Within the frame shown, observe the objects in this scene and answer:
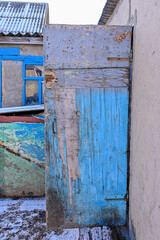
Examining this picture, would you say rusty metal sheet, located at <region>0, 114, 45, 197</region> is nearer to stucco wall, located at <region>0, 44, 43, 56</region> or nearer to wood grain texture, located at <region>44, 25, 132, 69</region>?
Answer: wood grain texture, located at <region>44, 25, 132, 69</region>

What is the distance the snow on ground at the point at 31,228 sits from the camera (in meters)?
2.07

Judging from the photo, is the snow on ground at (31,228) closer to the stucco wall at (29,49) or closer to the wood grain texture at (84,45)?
the wood grain texture at (84,45)

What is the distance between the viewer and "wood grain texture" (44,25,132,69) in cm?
182

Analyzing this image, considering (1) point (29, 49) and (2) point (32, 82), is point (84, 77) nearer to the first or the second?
(2) point (32, 82)

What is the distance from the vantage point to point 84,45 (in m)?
1.83

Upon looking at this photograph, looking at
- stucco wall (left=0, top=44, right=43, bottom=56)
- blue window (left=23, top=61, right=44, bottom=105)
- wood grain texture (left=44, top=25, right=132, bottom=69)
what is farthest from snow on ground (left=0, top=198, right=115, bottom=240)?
stucco wall (left=0, top=44, right=43, bottom=56)

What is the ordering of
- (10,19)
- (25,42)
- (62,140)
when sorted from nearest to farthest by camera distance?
1. (62,140)
2. (25,42)
3. (10,19)

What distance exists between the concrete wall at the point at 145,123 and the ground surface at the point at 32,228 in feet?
1.54

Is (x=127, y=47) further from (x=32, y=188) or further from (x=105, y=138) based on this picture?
(x=32, y=188)

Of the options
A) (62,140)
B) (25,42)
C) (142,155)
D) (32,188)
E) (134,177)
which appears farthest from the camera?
(25,42)

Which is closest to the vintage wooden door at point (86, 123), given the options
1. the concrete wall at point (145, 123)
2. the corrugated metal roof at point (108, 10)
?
the concrete wall at point (145, 123)

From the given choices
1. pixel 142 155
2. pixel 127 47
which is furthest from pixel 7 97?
pixel 142 155

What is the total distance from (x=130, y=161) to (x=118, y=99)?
2.12 feet

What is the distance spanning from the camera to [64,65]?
1.84 metres
